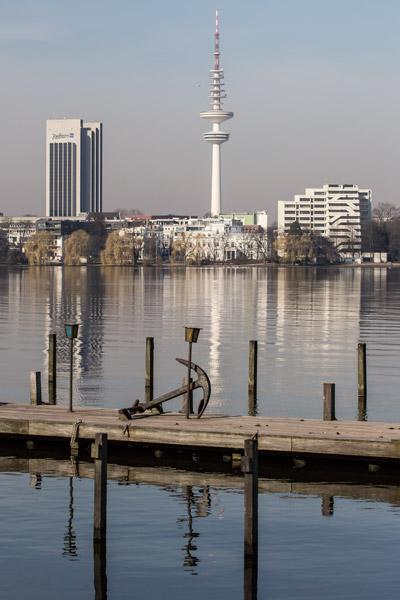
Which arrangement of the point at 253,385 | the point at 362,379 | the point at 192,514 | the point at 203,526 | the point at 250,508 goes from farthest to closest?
the point at 253,385 < the point at 362,379 < the point at 192,514 < the point at 203,526 < the point at 250,508

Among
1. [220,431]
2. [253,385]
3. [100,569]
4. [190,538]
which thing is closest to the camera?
[100,569]

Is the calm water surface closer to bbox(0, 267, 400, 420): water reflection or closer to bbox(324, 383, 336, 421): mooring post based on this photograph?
bbox(324, 383, 336, 421): mooring post

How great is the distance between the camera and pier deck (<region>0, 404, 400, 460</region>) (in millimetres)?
28094

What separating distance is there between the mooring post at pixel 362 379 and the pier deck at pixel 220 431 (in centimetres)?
735

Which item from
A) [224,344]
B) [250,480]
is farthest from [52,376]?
[224,344]

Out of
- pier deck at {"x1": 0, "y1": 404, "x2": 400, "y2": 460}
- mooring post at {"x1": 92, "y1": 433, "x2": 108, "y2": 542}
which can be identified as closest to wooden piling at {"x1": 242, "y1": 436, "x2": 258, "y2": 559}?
mooring post at {"x1": 92, "y1": 433, "x2": 108, "y2": 542}

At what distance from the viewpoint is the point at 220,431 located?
2909 centimetres

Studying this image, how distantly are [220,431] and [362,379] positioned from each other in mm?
10165

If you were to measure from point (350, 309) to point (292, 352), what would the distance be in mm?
34769

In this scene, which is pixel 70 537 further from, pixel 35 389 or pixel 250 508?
pixel 35 389

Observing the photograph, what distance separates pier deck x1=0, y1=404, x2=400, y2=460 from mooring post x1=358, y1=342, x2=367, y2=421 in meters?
7.35

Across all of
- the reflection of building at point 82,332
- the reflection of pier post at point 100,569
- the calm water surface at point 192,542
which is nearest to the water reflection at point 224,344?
the reflection of building at point 82,332

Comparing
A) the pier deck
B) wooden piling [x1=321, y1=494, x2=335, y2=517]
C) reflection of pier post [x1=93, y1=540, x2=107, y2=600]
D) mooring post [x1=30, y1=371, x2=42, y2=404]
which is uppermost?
mooring post [x1=30, y1=371, x2=42, y2=404]

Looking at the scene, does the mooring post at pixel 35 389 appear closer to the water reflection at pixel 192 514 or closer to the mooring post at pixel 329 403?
the mooring post at pixel 329 403
